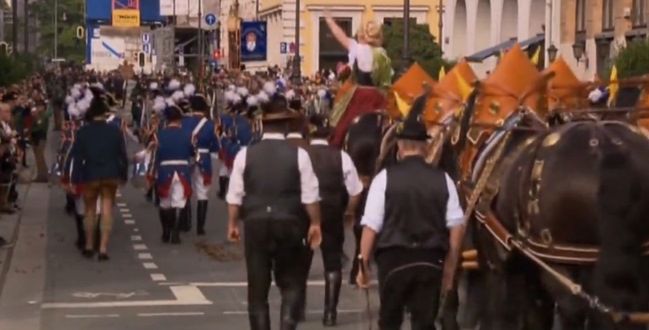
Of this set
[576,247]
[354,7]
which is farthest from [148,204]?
[354,7]

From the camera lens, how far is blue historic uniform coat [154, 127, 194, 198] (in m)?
22.9

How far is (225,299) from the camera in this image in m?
17.2

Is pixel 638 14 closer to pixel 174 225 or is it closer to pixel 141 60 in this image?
pixel 174 225

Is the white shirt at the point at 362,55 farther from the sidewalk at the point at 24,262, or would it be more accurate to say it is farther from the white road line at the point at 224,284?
the sidewalk at the point at 24,262

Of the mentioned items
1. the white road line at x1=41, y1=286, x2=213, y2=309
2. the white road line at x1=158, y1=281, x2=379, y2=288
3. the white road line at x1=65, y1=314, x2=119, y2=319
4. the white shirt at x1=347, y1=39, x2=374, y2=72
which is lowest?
the white road line at x1=158, y1=281, x2=379, y2=288

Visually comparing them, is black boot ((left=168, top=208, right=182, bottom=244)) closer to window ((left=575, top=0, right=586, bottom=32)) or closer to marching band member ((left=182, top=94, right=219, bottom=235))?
marching band member ((left=182, top=94, right=219, bottom=235))

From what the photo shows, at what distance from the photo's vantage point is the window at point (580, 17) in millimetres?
52531

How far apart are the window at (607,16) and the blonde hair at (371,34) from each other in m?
31.0

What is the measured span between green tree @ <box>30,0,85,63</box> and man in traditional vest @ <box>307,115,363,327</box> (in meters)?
141

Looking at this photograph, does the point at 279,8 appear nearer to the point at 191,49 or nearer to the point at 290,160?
the point at 191,49

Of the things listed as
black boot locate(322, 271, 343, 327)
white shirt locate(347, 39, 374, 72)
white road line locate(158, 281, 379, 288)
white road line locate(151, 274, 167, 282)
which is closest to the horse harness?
black boot locate(322, 271, 343, 327)

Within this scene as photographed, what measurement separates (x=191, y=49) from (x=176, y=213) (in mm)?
87670

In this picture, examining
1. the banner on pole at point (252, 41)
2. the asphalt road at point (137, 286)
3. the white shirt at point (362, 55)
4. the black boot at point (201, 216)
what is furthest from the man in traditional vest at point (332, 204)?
the banner on pole at point (252, 41)

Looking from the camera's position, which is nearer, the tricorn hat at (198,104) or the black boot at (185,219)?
the black boot at (185,219)
